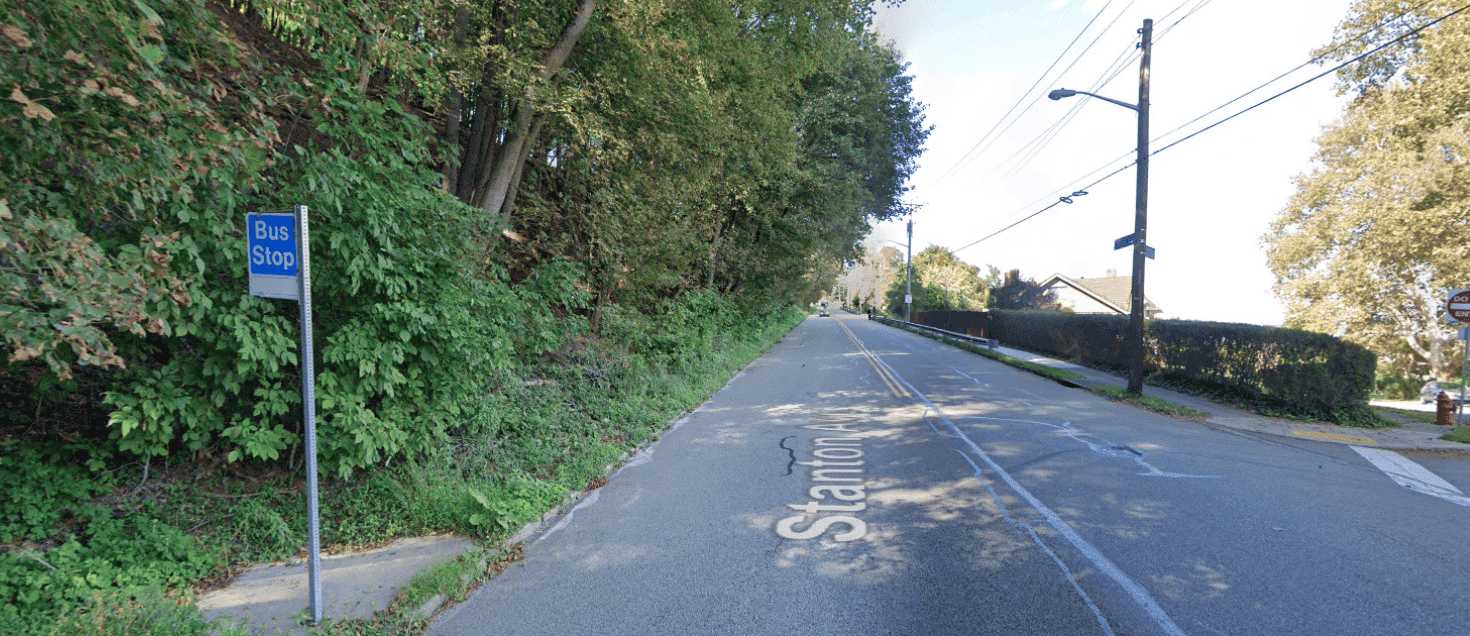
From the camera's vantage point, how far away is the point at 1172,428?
9.92 meters

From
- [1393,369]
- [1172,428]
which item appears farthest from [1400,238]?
[1172,428]

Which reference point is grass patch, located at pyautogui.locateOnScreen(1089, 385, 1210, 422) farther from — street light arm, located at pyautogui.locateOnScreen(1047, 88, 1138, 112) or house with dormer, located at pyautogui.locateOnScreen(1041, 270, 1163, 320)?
house with dormer, located at pyautogui.locateOnScreen(1041, 270, 1163, 320)

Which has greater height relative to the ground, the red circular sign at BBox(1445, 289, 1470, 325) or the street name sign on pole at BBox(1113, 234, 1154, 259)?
the street name sign on pole at BBox(1113, 234, 1154, 259)

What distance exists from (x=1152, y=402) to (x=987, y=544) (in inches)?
402

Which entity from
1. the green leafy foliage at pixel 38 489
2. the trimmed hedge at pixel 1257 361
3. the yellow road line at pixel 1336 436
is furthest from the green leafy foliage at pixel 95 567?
the trimmed hedge at pixel 1257 361

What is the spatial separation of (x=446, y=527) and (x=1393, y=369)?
35.6 meters

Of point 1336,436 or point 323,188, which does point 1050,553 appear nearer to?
point 323,188

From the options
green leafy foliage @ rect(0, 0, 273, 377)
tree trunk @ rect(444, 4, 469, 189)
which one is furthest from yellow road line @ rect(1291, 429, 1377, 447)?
green leafy foliage @ rect(0, 0, 273, 377)

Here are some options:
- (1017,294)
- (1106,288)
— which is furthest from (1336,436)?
(1106,288)

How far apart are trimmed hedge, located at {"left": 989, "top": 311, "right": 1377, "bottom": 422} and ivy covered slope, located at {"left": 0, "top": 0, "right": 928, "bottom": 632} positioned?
12.0 m

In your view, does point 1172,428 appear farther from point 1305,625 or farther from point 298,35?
point 298,35

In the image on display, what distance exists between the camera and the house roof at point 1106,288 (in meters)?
53.8

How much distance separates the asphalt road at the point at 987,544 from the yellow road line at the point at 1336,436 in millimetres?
1031

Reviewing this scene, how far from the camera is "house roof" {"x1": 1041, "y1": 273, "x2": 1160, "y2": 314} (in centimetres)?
5375
